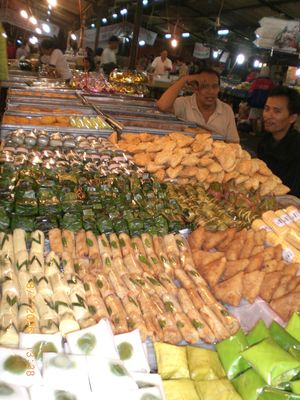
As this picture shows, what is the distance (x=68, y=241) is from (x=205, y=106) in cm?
365

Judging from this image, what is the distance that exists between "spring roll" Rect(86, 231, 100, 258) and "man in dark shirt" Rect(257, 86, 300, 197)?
2.70 meters

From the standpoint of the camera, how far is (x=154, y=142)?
12.6 ft

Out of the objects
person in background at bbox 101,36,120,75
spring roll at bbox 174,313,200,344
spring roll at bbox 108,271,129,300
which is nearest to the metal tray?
spring roll at bbox 108,271,129,300

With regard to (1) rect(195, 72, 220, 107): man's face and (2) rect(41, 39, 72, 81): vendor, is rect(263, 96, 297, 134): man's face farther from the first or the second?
(2) rect(41, 39, 72, 81): vendor

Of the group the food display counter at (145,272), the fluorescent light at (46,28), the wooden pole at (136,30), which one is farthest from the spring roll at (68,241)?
the fluorescent light at (46,28)

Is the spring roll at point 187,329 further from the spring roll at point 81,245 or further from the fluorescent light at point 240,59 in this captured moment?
the fluorescent light at point 240,59

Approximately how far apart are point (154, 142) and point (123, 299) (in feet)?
7.21

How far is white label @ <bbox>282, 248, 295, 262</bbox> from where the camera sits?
244 centimetres

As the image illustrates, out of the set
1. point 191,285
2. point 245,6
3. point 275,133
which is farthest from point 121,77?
point 245,6

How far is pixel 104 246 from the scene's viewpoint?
227cm

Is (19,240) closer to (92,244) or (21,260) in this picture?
(21,260)

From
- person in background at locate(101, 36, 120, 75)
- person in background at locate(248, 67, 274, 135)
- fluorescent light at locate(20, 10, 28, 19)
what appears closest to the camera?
person in background at locate(248, 67, 274, 135)

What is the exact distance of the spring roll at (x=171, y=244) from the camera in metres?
2.38

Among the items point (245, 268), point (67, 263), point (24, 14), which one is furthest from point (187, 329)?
point (24, 14)
